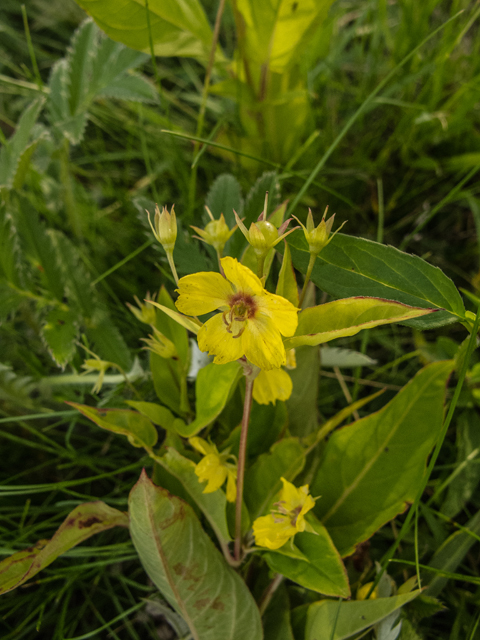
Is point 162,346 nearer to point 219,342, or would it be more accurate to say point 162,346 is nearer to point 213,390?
point 213,390

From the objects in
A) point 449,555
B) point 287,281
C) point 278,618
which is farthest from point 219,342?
point 449,555

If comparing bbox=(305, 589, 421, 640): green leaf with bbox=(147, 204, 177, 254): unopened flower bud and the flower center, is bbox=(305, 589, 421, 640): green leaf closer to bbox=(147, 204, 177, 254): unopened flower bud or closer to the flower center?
the flower center

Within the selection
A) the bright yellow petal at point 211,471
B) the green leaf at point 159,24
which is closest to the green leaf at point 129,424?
the bright yellow petal at point 211,471

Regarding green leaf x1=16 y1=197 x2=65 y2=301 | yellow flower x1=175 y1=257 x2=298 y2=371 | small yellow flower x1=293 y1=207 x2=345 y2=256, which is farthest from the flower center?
green leaf x1=16 y1=197 x2=65 y2=301

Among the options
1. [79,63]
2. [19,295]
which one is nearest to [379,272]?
[19,295]

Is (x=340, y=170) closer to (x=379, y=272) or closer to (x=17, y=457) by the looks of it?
(x=379, y=272)

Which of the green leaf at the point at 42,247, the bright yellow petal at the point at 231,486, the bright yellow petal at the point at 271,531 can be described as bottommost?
the bright yellow petal at the point at 271,531

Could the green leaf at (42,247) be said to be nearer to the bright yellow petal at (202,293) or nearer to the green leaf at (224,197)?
the green leaf at (224,197)
